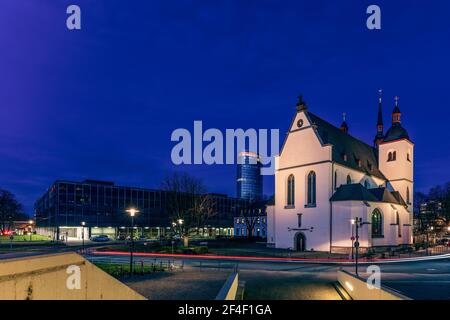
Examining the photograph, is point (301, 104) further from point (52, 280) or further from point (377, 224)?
point (52, 280)

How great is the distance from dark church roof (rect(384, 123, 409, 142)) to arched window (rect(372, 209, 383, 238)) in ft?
67.0

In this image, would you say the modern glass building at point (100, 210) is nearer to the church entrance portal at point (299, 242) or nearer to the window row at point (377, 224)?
the church entrance portal at point (299, 242)

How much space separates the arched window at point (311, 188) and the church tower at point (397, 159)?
72.6 ft

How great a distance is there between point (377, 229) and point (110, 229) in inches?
2683

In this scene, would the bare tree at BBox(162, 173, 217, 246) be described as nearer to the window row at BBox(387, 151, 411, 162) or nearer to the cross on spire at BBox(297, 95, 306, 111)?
the cross on spire at BBox(297, 95, 306, 111)

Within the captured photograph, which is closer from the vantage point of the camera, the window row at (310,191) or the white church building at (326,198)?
the white church building at (326,198)

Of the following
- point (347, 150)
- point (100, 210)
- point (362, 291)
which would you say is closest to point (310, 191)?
point (347, 150)

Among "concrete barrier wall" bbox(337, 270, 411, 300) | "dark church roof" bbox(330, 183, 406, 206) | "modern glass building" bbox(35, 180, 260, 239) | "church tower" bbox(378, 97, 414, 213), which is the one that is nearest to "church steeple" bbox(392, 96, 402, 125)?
"church tower" bbox(378, 97, 414, 213)

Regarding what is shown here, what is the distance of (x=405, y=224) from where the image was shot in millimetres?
59875

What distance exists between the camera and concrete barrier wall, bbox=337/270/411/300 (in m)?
9.91

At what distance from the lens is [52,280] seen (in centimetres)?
723

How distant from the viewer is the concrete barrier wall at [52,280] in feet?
20.7

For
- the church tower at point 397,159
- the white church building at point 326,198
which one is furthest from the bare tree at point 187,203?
the church tower at point 397,159
